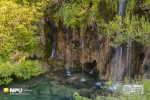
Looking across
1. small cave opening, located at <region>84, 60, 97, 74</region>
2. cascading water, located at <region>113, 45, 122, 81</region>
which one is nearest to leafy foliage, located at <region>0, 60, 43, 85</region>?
small cave opening, located at <region>84, 60, 97, 74</region>

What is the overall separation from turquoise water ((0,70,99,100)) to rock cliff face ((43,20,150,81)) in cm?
103

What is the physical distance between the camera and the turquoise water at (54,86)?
11.1m

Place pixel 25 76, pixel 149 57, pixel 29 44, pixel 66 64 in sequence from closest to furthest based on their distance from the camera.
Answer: pixel 149 57 < pixel 25 76 < pixel 29 44 < pixel 66 64

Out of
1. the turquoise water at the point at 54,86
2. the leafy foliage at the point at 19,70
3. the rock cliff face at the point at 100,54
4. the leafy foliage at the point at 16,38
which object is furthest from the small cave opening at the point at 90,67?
the leafy foliage at the point at 16,38

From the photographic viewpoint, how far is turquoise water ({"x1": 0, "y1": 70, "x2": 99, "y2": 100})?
11.1 m

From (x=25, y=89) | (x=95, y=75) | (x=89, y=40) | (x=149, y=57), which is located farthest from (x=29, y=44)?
(x=149, y=57)

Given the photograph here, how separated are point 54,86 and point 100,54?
3611 millimetres

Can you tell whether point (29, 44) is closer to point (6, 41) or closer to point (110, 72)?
point (6, 41)

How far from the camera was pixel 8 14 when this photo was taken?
38.1 ft

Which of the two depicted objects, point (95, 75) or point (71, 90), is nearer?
point (71, 90)

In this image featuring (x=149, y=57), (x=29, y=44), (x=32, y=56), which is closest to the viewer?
(x=149, y=57)

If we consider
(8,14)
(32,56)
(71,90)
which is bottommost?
(71,90)

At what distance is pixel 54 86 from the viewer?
40.5 feet

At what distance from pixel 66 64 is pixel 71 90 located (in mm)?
3615
